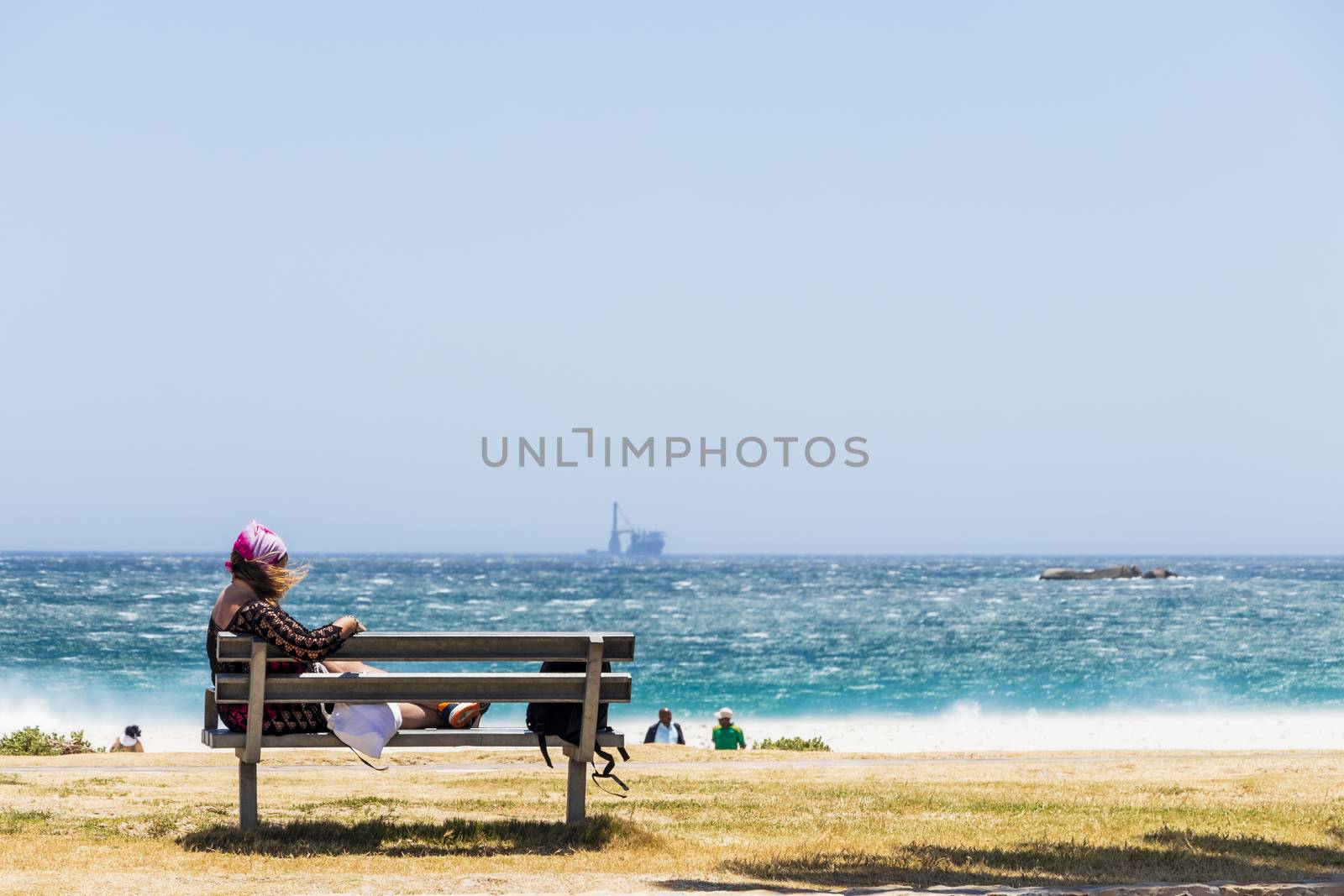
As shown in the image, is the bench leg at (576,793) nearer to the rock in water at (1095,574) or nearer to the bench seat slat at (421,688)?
the bench seat slat at (421,688)

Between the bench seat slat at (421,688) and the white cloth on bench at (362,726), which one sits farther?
the white cloth on bench at (362,726)

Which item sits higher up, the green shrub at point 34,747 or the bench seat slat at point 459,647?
the bench seat slat at point 459,647

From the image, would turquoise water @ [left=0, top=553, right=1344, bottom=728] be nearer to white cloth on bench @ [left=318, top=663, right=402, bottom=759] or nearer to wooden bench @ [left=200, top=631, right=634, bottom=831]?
wooden bench @ [left=200, top=631, right=634, bottom=831]

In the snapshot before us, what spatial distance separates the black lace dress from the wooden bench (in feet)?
0.14

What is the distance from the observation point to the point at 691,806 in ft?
29.9

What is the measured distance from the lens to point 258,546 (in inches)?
283

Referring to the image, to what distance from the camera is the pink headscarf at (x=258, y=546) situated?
23.5ft

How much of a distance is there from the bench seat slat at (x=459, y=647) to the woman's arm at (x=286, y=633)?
0.17ft

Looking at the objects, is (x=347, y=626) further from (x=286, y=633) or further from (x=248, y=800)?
(x=248, y=800)

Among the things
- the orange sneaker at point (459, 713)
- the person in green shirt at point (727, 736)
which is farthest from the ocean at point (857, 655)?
the person in green shirt at point (727, 736)

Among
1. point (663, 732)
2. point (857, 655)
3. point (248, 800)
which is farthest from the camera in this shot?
point (857, 655)

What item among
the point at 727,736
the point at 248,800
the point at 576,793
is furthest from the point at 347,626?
the point at 727,736

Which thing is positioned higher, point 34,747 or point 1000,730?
point 34,747

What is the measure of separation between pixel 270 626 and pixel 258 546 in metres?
0.46
